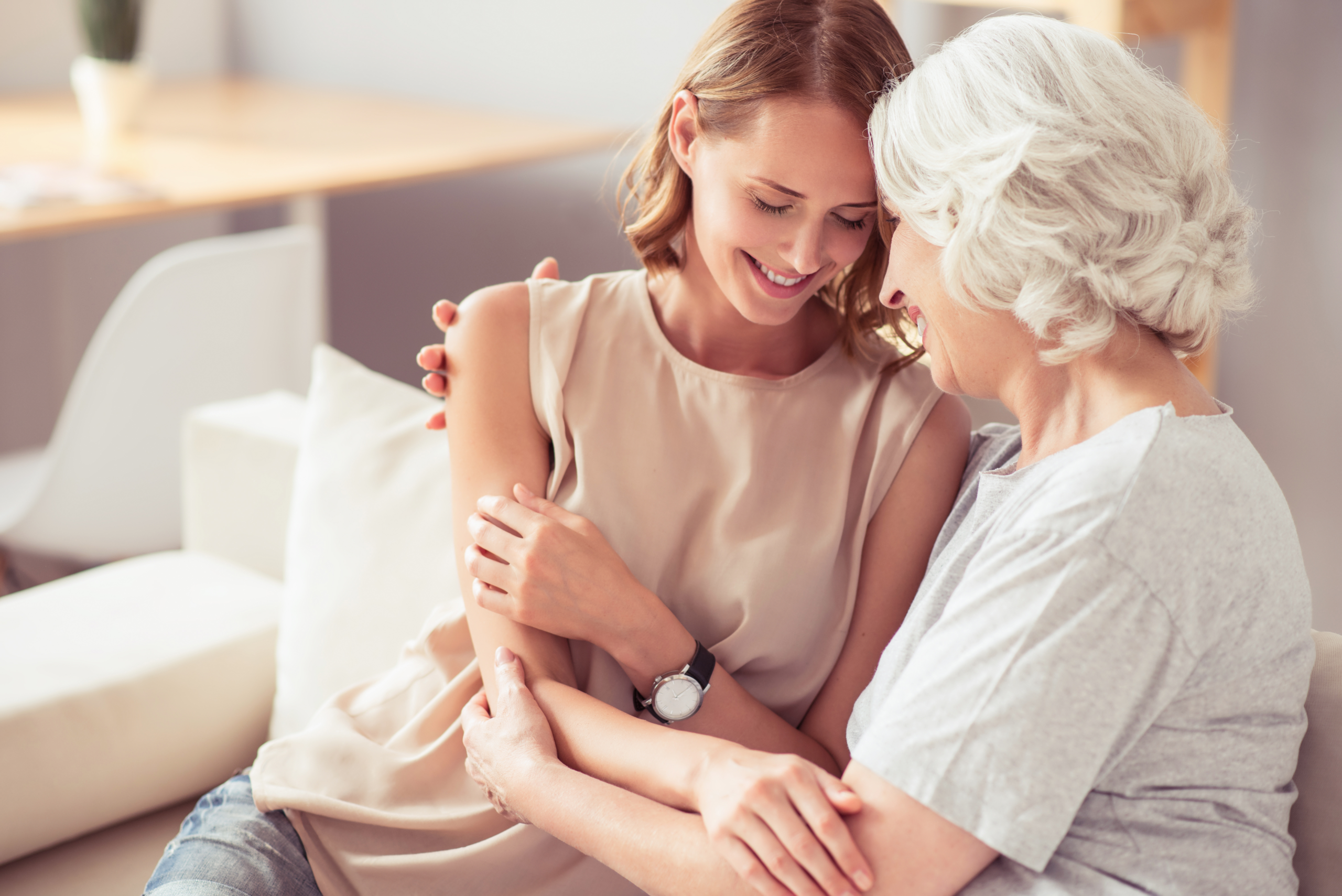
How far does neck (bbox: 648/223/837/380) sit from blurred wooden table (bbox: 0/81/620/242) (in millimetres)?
1576

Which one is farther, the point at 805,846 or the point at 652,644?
the point at 652,644

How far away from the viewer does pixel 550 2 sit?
352 cm

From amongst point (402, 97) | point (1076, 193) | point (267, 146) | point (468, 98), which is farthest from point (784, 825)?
point (402, 97)

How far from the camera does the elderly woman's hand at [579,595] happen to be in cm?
117

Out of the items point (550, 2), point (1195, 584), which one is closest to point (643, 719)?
point (1195, 584)

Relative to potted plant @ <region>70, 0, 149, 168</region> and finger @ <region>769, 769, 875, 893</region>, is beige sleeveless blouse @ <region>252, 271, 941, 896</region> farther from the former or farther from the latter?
potted plant @ <region>70, 0, 149, 168</region>

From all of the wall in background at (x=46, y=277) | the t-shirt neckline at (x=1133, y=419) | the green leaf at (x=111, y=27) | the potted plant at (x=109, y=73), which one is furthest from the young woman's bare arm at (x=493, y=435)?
the wall in background at (x=46, y=277)

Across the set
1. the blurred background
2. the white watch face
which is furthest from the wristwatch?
the blurred background

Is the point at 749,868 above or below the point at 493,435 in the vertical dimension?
below

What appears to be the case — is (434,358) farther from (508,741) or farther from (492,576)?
(508,741)

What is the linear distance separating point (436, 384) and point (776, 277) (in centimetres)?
36

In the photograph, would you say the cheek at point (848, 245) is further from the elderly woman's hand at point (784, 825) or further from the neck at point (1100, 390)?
the elderly woman's hand at point (784, 825)

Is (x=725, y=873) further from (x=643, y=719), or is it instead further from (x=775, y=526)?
(x=775, y=526)

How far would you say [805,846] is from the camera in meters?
0.93
